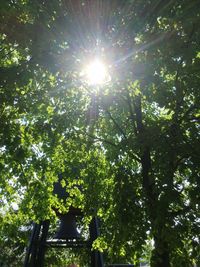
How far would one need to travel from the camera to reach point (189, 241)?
679 centimetres

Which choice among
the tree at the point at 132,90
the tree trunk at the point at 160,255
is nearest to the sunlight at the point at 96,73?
the tree at the point at 132,90

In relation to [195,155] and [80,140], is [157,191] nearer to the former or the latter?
[195,155]

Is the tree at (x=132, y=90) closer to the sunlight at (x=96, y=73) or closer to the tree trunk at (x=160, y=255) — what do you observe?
the tree trunk at (x=160, y=255)

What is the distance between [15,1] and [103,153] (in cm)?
577

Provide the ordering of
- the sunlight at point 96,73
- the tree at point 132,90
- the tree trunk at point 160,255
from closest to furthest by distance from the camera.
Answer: the tree at point 132,90, the tree trunk at point 160,255, the sunlight at point 96,73

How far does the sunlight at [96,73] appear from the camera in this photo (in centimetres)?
726

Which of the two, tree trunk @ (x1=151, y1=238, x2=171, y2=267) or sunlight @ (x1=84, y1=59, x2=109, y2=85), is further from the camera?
sunlight @ (x1=84, y1=59, x2=109, y2=85)

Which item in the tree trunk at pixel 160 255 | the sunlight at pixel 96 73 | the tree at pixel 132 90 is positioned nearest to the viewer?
the tree at pixel 132 90

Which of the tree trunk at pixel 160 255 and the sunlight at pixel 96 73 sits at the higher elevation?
the sunlight at pixel 96 73

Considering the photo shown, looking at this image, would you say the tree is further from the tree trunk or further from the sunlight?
the sunlight

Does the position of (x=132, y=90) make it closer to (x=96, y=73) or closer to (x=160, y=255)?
(x=96, y=73)

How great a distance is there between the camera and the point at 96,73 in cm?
794

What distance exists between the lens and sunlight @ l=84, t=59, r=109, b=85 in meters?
7.26

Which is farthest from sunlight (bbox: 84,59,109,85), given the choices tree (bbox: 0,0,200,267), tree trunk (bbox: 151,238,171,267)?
tree trunk (bbox: 151,238,171,267)
